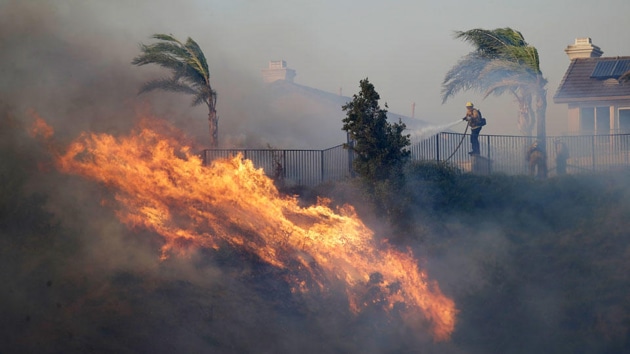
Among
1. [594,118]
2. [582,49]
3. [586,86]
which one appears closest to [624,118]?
[594,118]

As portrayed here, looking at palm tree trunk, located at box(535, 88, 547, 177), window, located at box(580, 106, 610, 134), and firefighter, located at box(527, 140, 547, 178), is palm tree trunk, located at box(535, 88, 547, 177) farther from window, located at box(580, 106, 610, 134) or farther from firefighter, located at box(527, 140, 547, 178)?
window, located at box(580, 106, 610, 134)

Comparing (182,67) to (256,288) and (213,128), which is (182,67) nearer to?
(213,128)

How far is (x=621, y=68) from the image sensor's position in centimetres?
2769

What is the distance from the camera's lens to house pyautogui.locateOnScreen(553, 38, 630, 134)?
26688 mm

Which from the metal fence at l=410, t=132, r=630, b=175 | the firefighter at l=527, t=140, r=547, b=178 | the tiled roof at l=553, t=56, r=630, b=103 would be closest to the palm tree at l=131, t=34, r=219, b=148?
the metal fence at l=410, t=132, r=630, b=175

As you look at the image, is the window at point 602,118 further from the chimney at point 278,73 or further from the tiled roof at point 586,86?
the chimney at point 278,73

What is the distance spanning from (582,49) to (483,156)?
13003 mm

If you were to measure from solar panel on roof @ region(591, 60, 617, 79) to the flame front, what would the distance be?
1743 cm

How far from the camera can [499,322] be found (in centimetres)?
1343

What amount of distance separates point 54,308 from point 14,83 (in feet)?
16.3

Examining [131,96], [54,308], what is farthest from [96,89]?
[54,308]

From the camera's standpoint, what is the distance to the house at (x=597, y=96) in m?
26.7

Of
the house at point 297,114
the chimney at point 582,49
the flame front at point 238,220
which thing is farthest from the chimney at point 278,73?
the flame front at point 238,220

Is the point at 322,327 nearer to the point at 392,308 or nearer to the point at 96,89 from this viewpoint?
the point at 392,308
